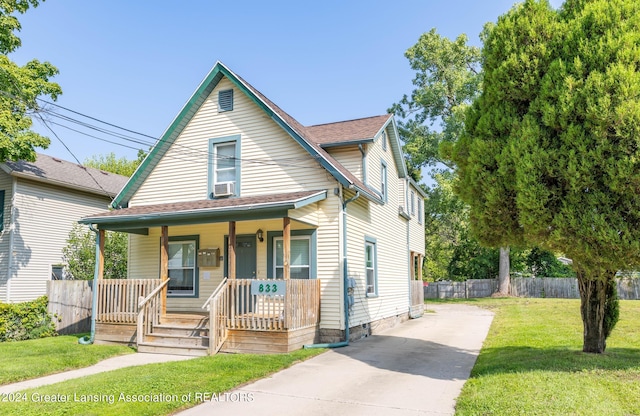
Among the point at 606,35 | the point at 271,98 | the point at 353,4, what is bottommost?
the point at 606,35

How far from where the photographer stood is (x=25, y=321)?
13508 millimetres

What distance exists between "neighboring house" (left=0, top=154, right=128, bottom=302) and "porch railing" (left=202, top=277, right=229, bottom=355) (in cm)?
1046

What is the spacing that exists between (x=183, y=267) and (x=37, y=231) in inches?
294

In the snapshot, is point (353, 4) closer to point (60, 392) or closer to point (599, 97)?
point (599, 97)

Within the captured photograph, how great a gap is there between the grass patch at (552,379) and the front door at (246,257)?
251 inches

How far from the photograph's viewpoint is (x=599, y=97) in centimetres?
681

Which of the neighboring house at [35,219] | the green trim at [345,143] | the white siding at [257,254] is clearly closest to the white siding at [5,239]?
the neighboring house at [35,219]

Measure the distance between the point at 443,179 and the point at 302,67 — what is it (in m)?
16.6

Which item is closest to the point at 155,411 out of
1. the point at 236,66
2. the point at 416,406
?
the point at 416,406

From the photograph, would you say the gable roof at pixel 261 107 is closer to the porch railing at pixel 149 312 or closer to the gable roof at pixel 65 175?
the porch railing at pixel 149 312

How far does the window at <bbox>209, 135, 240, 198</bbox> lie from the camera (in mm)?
13250

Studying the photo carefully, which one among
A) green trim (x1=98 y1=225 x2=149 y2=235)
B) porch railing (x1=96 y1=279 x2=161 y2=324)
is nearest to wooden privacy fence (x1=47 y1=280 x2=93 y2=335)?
green trim (x1=98 y1=225 x2=149 y2=235)

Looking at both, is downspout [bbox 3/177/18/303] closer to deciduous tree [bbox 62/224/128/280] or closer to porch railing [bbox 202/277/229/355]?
deciduous tree [bbox 62/224/128/280]

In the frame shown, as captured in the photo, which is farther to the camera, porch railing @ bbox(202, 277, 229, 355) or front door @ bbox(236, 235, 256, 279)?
front door @ bbox(236, 235, 256, 279)
